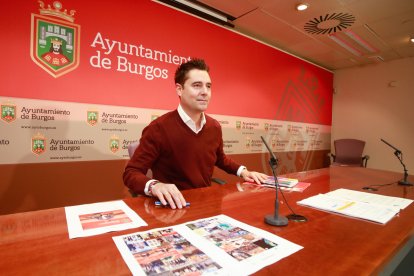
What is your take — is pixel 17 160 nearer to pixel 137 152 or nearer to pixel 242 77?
pixel 137 152

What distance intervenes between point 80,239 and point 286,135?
429 centimetres

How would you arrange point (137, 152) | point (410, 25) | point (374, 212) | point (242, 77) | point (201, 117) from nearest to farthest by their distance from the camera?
point (374, 212) → point (137, 152) → point (201, 117) → point (410, 25) → point (242, 77)

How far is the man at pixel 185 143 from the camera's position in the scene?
62.0 inches

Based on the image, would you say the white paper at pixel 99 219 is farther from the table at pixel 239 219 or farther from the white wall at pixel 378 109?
the white wall at pixel 378 109

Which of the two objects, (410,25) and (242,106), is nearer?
(410,25)

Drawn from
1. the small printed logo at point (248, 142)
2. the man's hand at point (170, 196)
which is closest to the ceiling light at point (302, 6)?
the small printed logo at point (248, 142)

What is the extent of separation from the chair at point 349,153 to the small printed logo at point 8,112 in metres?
5.12

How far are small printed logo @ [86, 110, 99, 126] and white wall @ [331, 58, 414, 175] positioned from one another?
541 centimetres

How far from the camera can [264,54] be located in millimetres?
4000

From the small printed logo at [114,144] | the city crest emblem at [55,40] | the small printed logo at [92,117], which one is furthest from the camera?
the small printed logo at [114,144]

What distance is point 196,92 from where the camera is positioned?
1.72 metres

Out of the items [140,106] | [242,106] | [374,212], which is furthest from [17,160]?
[242,106]

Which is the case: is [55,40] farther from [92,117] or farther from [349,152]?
[349,152]

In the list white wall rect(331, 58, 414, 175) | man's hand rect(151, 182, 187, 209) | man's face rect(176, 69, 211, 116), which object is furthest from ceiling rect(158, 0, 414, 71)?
man's hand rect(151, 182, 187, 209)
